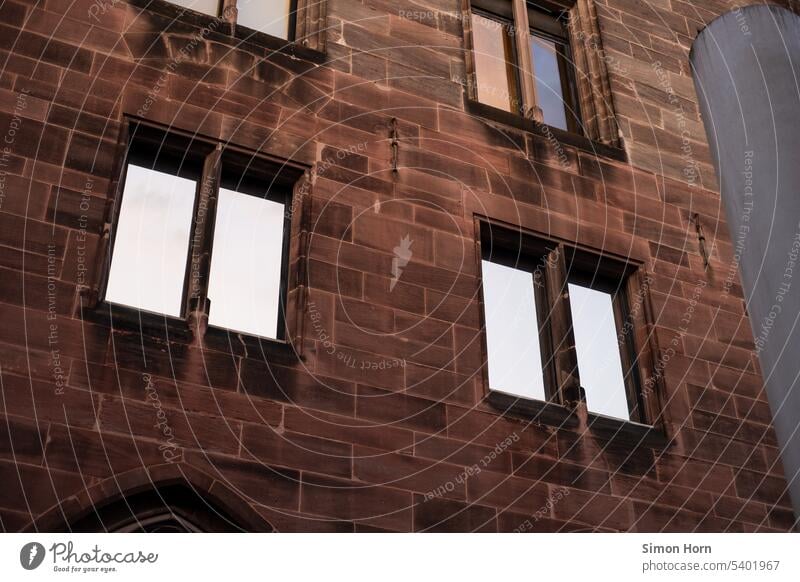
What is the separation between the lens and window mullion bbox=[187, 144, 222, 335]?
450 inches

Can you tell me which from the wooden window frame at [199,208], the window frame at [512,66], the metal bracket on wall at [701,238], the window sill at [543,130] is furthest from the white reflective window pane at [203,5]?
the metal bracket on wall at [701,238]

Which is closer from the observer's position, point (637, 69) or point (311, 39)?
point (311, 39)

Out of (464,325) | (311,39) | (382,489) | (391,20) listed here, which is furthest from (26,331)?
(391,20)

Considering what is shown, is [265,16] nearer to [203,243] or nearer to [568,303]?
[203,243]

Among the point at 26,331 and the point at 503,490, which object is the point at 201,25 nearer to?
the point at 26,331

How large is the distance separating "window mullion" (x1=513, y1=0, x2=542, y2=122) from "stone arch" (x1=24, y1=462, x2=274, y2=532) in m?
7.31

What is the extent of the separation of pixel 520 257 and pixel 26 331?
6.10 metres

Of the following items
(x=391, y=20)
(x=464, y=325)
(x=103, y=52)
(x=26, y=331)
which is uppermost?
(x=391, y=20)

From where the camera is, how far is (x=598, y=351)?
13766 mm

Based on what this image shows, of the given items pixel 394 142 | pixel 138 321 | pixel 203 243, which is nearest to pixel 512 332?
pixel 394 142

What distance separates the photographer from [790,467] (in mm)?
7559

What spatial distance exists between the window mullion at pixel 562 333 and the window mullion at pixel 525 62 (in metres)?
2.36

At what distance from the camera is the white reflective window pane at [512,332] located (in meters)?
12.9

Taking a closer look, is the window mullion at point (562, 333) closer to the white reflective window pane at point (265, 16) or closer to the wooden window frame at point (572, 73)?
the wooden window frame at point (572, 73)
